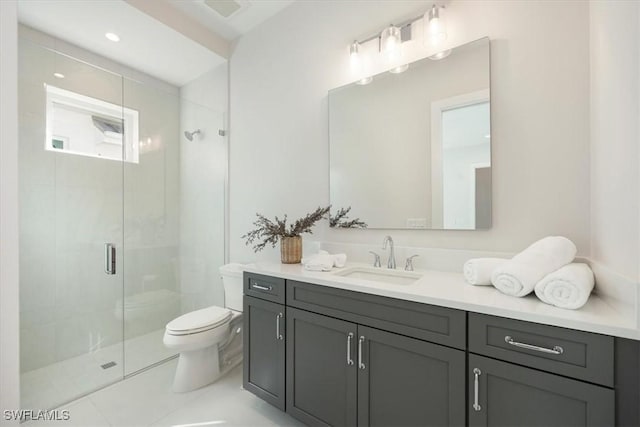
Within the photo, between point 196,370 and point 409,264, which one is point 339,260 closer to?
point 409,264

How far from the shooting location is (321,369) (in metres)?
1.36

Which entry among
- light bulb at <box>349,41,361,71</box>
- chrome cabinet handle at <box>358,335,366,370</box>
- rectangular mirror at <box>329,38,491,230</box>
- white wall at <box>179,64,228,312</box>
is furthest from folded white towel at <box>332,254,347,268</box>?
white wall at <box>179,64,228,312</box>

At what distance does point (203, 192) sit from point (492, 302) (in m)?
2.58

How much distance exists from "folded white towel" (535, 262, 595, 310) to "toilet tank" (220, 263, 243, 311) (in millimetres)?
1835

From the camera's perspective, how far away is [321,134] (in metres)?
2.01

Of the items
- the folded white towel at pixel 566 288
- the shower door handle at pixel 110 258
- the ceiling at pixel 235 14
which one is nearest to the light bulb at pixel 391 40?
the ceiling at pixel 235 14

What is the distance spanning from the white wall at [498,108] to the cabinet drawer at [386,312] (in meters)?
0.58

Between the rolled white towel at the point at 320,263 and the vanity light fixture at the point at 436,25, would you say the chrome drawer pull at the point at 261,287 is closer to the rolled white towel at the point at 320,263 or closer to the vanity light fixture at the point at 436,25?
the rolled white towel at the point at 320,263

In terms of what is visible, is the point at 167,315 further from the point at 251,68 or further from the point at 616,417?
the point at 616,417

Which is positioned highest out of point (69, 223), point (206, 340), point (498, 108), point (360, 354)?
point (498, 108)

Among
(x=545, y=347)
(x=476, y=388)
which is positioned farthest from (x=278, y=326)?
(x=545, y=347)

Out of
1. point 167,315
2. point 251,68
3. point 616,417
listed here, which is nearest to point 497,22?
point 616,417

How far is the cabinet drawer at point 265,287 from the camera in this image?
1.53m

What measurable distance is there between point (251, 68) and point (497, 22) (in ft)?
6.26
